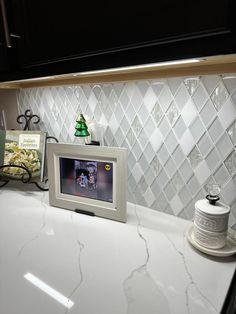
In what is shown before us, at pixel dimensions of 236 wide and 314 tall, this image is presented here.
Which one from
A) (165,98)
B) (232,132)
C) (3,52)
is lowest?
(232,132)

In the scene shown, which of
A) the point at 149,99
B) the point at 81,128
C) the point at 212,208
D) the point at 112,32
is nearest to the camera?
the point at 112,32

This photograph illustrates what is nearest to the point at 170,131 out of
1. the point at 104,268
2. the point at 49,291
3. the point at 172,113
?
the point at 172,113

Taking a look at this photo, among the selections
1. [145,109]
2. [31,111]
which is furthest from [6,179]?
[145,109]

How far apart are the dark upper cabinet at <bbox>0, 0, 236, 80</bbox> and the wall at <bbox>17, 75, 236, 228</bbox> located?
0.31m

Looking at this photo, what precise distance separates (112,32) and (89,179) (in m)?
0.57

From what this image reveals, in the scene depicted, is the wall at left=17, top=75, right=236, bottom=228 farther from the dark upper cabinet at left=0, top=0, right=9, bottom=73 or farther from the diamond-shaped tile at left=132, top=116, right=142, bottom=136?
the dark upper cabinet at left=0, top=0, right=9, bottom=73

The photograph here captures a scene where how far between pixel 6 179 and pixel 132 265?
0.88 meters

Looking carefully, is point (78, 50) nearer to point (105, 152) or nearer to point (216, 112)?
point (105, 152)

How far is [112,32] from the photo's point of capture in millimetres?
557

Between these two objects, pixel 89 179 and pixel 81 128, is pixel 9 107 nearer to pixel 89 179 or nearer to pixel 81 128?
pixel 81 128

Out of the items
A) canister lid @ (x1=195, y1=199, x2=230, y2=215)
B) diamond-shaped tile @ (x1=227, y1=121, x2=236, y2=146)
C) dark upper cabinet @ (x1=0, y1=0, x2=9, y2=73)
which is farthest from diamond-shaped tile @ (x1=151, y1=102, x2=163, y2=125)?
dark upper cabinet @ (x1=0, y1=0, x2=9, y2=73)

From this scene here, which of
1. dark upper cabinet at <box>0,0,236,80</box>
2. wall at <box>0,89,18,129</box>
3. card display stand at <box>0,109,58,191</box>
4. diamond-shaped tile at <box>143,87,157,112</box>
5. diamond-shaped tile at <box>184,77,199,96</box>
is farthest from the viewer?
wall at <box>0,89,18,129</box>

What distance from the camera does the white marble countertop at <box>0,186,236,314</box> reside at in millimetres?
527

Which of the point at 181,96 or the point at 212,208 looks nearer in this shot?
the point at 212,208
